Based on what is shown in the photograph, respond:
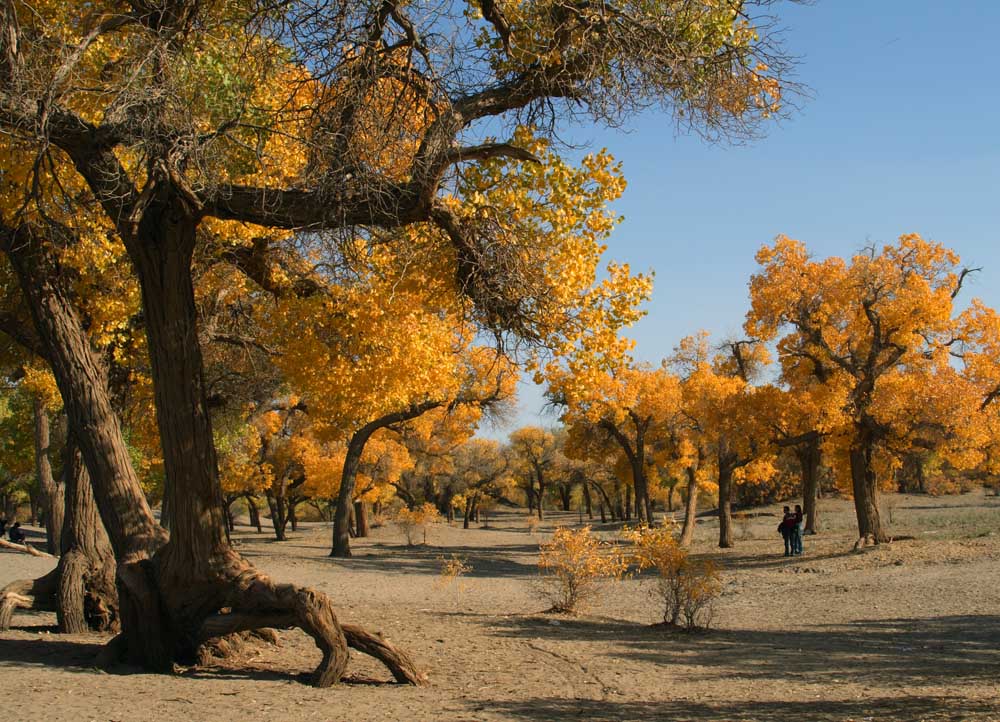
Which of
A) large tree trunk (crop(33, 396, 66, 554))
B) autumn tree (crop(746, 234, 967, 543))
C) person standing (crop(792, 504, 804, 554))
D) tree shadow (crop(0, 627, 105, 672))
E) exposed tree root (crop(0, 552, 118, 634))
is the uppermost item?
autumn tree (crop(746, 234, 967, 543))

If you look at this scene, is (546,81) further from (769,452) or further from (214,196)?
(769,452)

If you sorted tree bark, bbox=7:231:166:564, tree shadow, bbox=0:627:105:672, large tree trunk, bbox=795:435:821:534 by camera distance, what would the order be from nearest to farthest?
tree shadow, bbox=0:627:105:672 < tree bark, bbox=7:231:166:564 < large tree trunk, bbox=795:435:821:534

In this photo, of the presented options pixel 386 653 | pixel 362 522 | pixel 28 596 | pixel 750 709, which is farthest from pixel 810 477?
pixel 28 596

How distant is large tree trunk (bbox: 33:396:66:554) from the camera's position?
15312mm

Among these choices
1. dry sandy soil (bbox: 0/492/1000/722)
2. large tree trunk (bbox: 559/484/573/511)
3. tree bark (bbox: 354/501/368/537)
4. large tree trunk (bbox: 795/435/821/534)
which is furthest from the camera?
large tree trunk (bbox: 559/484/573/511)

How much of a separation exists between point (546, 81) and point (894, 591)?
12.8 metres

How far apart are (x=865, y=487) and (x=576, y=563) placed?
13.6m

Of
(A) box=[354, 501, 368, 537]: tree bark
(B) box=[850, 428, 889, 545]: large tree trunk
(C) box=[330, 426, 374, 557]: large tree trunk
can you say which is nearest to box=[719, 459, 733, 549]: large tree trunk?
(B) box=[850, 428, 889, 545]: large tree trunk

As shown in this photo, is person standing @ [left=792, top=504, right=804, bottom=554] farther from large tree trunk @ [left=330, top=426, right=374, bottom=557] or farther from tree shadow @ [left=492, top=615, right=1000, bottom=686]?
large tree trunk @ [left=330, top=426, right=374, bottom=557]

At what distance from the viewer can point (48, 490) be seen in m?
17.7

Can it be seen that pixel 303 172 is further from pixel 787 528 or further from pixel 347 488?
pixel 787 528

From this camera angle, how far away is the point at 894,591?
1502 cm

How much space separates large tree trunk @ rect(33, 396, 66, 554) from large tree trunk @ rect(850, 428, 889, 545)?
1826 cm

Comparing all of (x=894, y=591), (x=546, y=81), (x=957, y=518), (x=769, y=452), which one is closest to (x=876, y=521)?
(x=769, y=452)
